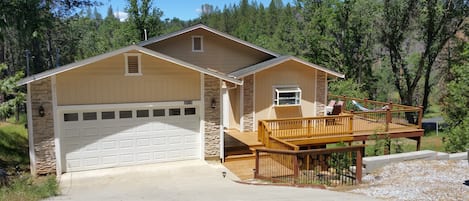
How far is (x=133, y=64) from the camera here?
423 inches

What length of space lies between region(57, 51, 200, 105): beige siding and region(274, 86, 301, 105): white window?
460 cm

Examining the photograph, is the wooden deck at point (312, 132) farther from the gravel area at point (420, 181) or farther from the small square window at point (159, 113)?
the gravel area at point (420, 181)

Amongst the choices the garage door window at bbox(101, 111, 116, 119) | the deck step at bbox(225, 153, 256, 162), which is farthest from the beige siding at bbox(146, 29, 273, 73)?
the garage door window at bbox(101, 111, 116, 119)

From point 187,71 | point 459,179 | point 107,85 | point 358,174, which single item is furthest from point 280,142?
point 107,85

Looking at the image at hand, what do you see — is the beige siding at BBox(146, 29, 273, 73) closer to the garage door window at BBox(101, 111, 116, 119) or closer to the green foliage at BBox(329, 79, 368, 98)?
the garage door window at BBox(101, 111, 116, 119)

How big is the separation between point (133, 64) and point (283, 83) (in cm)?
667

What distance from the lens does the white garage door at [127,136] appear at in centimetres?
1055

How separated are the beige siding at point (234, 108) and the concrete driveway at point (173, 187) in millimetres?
4197

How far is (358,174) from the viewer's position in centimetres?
905

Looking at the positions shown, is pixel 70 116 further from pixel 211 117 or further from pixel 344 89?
pixel 344 89

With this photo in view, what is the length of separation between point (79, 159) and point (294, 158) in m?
6.10

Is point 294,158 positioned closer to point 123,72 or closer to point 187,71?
point 187,71

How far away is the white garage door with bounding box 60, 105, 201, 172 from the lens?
10.5m

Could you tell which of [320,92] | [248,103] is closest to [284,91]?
[248,103]
